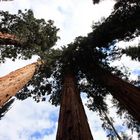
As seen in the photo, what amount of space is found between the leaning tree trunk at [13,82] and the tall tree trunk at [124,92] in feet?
11.9

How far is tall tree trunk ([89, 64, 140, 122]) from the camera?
9.66m

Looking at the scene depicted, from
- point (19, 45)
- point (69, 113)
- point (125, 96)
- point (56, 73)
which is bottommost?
point (69, 113)

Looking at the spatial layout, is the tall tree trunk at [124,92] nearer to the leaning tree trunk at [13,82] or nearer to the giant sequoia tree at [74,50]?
the giant sequoia tree at [74,50]

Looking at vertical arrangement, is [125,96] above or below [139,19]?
below

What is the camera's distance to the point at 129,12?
14633 millimetres

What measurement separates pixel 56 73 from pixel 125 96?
264 inches

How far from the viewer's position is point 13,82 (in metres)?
11.0

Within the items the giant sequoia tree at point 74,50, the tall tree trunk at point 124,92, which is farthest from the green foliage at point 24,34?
the tall tree trunk at point 124,92

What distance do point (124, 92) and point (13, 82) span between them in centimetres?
441

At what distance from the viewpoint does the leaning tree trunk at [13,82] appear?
9852 millimetres

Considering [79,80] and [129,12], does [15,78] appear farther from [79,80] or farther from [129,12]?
[129,12]

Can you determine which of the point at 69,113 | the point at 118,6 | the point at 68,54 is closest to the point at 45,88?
the point at 68,54

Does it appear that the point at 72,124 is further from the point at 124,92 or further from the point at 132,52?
the point at 132,52

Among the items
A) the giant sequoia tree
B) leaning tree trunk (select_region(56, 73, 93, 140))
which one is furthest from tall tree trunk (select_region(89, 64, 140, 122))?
leaning tree trunk (select_region(56, 73, 93, 140))
